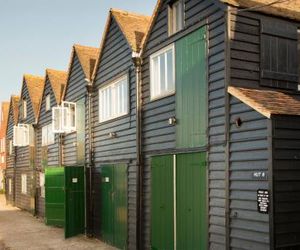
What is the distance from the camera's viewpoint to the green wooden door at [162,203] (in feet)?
39.1

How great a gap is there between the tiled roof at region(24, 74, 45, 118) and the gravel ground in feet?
25.4

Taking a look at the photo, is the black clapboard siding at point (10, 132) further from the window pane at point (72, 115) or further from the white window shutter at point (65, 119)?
the white window shutter at point (65, 119)

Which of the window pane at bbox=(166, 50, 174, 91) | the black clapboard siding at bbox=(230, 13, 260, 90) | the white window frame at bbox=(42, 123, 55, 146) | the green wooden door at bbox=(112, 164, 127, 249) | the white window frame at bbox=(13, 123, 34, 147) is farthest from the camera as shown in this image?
the white window frame at bbox=(13, 123, 34, 147)

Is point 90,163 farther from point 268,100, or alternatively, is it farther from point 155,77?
point 268,100

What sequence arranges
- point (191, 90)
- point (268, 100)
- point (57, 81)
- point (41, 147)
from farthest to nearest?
point (41, 147)
point (57, 81)
point (191, 90)
point (268, 100)

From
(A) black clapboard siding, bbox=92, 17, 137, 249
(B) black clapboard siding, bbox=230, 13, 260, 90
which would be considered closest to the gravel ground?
(A) black clapboard siding, bbox=92, 17, 137, 249

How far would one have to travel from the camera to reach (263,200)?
849 centimetres

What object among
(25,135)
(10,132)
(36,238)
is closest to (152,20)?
(36,238)

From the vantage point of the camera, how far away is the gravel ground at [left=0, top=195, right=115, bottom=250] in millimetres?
→ 15690

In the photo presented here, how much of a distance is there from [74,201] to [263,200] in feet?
35.0

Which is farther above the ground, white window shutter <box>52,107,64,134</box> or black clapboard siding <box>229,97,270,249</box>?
white window shutter <box>52,107,64,134</box>

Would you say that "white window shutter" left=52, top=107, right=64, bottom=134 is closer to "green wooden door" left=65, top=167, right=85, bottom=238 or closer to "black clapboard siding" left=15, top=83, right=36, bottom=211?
"green wooden door" left=65, top=167, right=85, bottom=238

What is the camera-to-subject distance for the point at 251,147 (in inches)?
352

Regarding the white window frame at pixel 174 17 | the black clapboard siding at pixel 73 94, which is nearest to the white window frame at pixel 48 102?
Result: the black clapboard siding at pixel 73 94
